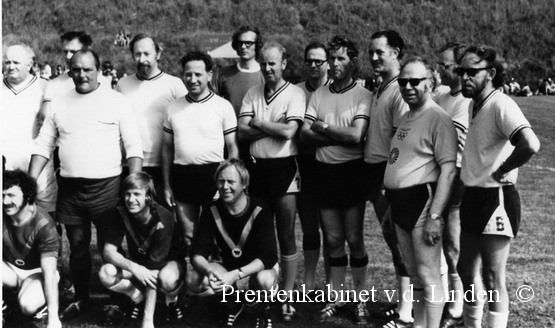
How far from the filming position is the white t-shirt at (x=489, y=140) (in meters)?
3.81

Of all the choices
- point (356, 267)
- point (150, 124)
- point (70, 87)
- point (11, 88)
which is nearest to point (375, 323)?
point (356, 267)

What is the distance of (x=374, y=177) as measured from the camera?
4.86 m

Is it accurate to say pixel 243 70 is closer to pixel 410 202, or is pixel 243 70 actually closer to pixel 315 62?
pixel 315 62

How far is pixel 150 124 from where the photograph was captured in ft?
17.0

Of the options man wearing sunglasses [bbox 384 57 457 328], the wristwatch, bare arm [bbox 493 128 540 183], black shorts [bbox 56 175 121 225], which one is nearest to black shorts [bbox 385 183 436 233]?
man wearing sunglasses [bbox 384 57 457 328]

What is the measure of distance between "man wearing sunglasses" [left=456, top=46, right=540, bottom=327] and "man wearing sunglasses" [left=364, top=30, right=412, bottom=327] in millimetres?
704

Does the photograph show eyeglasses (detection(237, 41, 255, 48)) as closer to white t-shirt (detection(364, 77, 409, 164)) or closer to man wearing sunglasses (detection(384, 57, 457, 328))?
white t-shirt (detection(364, 77, 409, 164))

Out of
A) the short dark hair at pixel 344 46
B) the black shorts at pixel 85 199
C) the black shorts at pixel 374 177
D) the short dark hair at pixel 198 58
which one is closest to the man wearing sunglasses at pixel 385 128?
the black shorts at pixel 374 177

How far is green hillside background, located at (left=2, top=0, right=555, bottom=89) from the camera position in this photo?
33.3 m

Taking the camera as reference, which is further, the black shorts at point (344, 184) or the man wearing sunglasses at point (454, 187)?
the black shorts at point (344, 184)

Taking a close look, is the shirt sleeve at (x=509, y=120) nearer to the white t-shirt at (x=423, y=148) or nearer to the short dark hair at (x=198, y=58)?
the white t-shirt at (x=423, y=148)

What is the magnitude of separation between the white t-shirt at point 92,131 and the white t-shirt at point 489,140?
2.23m

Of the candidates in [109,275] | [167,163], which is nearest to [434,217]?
[167,163]

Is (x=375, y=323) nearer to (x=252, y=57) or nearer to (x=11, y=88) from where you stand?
(x=252, y=57)
